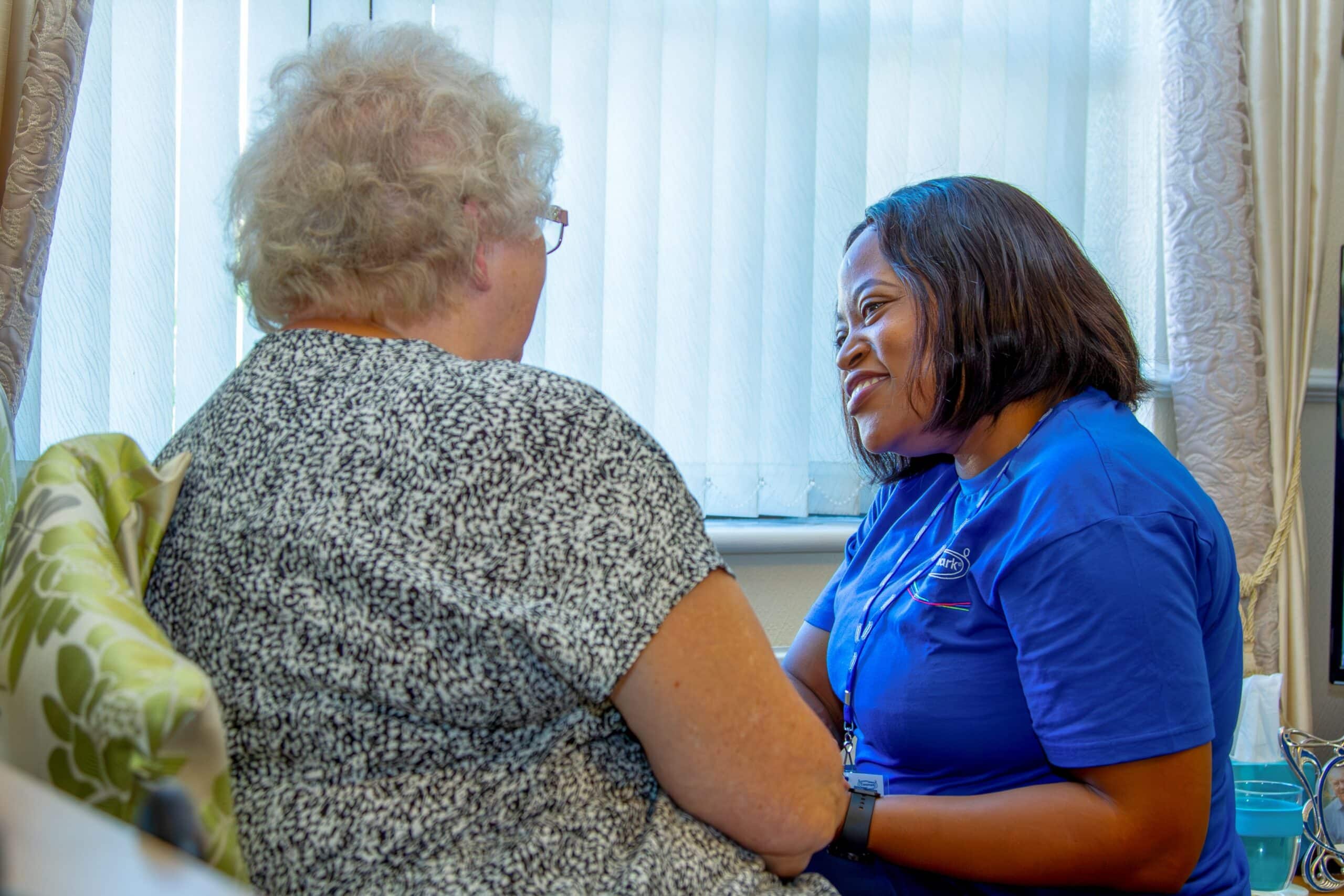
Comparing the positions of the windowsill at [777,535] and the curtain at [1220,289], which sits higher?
the curtain at [1220,289]

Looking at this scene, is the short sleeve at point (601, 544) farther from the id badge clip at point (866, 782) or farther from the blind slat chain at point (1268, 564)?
the blind slat chain at point (1268, 564)

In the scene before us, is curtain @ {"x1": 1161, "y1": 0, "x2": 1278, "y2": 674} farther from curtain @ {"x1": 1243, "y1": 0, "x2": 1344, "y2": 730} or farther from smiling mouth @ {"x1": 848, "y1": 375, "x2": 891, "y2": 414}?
smiling mouth @ {"x1": 848, "y1": 375, "x2": 891, "y2": 414}

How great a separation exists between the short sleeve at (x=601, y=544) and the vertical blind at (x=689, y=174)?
1.03 m

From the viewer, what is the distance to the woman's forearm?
0.98m

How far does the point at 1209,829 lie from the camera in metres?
1.10

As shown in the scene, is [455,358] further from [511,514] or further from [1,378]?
[1,378]

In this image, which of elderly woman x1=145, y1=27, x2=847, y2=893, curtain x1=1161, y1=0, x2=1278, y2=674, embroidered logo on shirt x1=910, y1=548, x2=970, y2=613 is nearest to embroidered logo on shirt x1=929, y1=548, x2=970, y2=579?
embroidered logo on shirt x1=910, y1=548, x2=970, y2=613

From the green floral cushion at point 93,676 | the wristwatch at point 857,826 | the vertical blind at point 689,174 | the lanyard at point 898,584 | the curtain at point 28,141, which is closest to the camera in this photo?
the green floral cushion at point 93,676

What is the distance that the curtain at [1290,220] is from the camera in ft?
6.56

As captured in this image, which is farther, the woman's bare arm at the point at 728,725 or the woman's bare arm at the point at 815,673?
the woman's bare arm at the point at 815,673

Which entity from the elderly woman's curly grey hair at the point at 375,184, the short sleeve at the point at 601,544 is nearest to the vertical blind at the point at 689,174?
the elderly woman's curly grey hair at the point at 375,184

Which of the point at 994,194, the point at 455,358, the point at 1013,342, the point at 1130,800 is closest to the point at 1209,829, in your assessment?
the point at 1130,800

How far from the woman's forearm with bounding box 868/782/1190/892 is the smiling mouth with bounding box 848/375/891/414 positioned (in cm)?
47

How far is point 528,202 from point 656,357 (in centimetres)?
94
